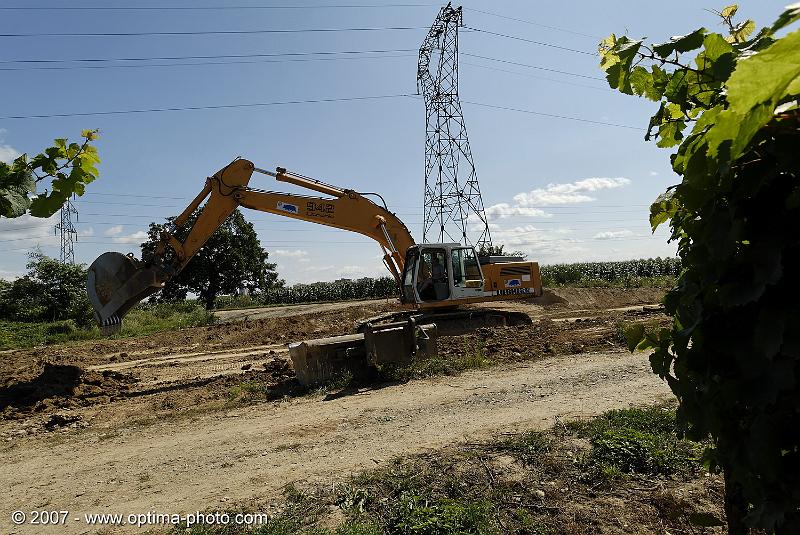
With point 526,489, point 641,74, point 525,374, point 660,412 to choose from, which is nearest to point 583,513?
point 526,489

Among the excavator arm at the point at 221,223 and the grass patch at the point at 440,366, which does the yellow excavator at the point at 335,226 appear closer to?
the excavator arm at the point at 221,223

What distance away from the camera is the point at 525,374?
877cm

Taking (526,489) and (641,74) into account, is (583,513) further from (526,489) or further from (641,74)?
(641,74)

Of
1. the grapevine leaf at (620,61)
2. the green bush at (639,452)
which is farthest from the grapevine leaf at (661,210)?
the green bush at (639,452)

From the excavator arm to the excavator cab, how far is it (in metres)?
0.60

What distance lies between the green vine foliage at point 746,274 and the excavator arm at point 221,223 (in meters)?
11.9

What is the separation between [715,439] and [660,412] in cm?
436

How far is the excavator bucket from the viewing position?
11.6 meters

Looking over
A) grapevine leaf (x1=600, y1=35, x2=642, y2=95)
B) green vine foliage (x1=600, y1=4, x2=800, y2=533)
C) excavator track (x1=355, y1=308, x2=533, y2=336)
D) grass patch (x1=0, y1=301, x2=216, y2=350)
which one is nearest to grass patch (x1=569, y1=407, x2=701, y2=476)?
green vine foliage (x1=600, y1=4, x2=800, y2=533)

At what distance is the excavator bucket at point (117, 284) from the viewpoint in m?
11.6

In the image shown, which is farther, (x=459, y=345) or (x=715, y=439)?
(x=459, y=345)

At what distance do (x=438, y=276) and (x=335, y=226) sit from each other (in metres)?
3.29

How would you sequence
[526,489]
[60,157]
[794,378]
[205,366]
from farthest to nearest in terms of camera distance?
[205,366] < [526,489] < [60,157] < [794,378]

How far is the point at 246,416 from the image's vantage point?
745 centimetres
